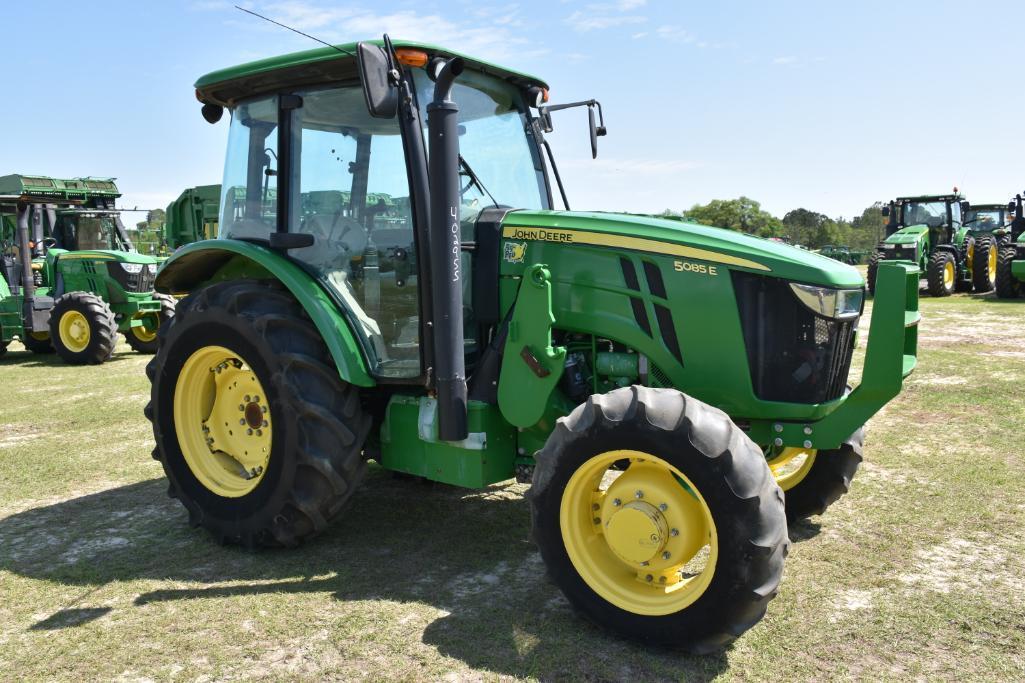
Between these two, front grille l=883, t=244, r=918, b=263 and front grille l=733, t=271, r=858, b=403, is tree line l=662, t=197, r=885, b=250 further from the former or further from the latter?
front grille l=733, t=271, r=858, b=403

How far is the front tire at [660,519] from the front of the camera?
3.02 meters

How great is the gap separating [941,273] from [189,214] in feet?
55.9

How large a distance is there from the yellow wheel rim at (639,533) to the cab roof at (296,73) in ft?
6.98

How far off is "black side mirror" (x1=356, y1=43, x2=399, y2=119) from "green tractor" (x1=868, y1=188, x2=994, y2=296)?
51.8 ft

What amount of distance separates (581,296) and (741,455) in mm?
1208

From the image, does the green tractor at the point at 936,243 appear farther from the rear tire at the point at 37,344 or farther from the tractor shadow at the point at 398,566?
the rear tire at the point at 37,344

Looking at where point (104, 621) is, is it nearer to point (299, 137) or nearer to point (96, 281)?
point (299, 137)

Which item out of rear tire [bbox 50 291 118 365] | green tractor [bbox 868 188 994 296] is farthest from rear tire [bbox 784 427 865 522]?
green tractor [bbox 868 188 994 296]

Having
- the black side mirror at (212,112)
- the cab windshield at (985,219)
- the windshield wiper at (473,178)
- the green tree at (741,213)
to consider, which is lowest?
the windshield wiper at (473,178)

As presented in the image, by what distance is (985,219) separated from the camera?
2225 cm

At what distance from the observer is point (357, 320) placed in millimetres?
4172

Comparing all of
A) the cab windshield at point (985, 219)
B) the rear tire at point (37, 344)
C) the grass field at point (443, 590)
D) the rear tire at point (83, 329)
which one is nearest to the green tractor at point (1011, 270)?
the cab windshield at point (985, 219)

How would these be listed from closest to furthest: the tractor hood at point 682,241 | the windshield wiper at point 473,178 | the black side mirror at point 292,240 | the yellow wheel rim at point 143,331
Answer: the tractor hood at point 682,241 < the windshield wiper at point 473,178 < the black side mirror at point 292,240 < the yellow wheel rim at point 143,331

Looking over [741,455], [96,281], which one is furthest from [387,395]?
[96,281]
